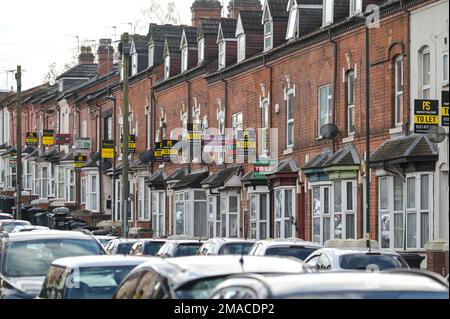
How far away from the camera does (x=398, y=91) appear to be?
34.4 metres

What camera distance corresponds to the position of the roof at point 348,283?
875 cm

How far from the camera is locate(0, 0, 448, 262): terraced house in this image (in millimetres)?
33219

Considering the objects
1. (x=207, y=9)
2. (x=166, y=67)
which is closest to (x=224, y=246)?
(x=166, y=67)

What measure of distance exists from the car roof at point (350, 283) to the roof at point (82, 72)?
76.7 metres

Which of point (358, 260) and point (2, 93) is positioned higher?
point (2, 93)

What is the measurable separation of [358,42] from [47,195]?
173 ft

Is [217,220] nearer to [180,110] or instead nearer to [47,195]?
[180,110]

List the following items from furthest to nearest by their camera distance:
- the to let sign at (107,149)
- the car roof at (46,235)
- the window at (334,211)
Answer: the to let sign at (107,149)
the window at (334,211)
the car roof at (46,235)

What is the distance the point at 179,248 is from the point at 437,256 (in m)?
6.17

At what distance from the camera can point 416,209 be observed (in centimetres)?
3288

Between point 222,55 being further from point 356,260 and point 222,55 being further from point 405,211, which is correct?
point 356,260

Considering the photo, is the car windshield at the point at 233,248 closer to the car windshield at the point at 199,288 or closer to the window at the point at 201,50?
the car windshield at the point at 199,288

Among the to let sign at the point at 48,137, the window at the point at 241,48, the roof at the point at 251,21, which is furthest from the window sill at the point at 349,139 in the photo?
the to let sign at the point at 48,137
